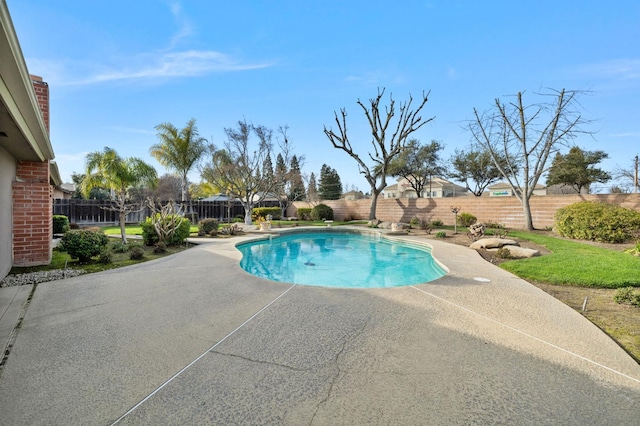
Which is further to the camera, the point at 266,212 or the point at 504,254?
the point at 266,212

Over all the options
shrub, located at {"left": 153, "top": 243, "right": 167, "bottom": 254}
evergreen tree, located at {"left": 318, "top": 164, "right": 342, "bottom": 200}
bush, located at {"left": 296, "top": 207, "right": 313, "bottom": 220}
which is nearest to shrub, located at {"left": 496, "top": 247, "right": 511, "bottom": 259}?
shrub, located at {"left": 153, "top": 243, "right": 167, "bottom": 254}

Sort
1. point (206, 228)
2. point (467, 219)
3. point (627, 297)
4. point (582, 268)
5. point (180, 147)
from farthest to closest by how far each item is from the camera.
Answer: point (180, 147), point (467, 219), point (206, 228), point (582, 268), point (627, 297)

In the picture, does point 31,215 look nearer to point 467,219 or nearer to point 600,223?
point 600,223

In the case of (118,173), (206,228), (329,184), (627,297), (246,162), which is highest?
(329,184)

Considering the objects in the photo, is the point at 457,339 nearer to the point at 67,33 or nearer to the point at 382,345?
the point at 382,345

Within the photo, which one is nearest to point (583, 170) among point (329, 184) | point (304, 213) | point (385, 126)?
point (385, 126)

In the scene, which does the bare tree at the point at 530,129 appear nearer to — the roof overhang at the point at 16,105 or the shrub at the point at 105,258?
the shrub at the point at 105,258

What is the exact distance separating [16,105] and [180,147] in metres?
20.6

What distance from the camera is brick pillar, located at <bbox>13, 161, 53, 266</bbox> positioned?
6082mm

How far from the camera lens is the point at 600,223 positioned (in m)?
10.1

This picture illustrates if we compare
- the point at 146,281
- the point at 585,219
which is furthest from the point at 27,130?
the point at 585,219

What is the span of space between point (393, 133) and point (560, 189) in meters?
23.2

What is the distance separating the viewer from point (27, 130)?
427cm

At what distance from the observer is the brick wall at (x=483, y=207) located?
13.4m
